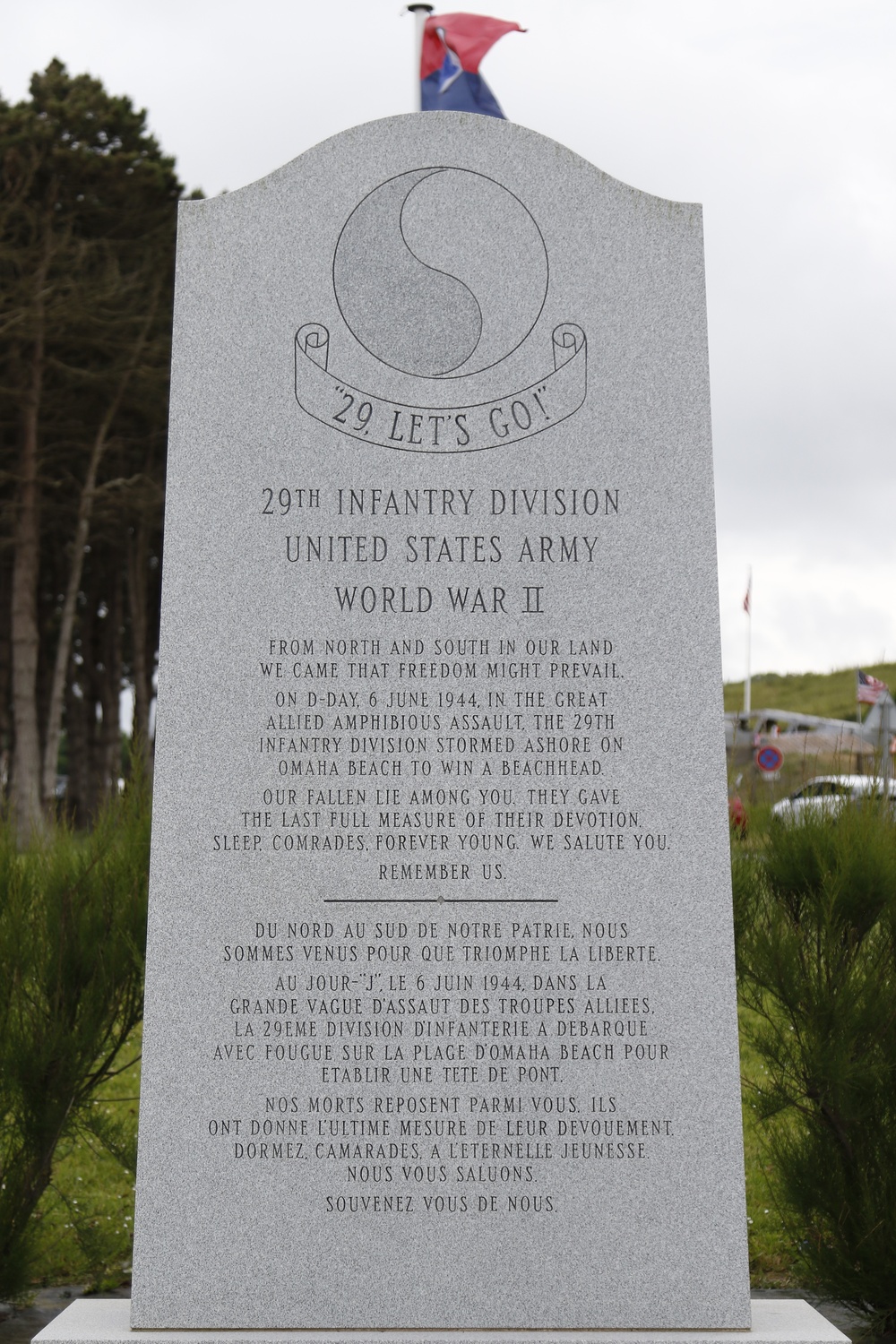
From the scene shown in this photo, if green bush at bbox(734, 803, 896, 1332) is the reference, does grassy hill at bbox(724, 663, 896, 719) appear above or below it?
above

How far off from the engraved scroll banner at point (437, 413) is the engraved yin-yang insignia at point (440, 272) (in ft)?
0.45

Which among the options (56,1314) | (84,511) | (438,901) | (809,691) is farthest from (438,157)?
(809,691)

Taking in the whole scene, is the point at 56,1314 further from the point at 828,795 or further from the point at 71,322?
the point at 71,322

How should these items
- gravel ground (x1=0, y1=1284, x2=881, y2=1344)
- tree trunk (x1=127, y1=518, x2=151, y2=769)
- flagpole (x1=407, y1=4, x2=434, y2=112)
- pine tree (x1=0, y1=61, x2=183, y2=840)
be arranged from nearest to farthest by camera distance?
gravel ground (x1=0, y1=1284, x2=881, y2=1344)
flagpole (x1=407, y1=4, x2=434, y2=112)
pine tree (x1=0, y1=61, x2=183, y2=840)
tree trunk (x1=127, y1=518, x2=151, y2=769)

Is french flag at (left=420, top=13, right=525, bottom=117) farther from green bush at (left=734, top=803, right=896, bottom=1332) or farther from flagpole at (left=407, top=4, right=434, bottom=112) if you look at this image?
green bush at (left=734, top=803, right=896, bottom=1332)

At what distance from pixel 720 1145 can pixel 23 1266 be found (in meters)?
2.84

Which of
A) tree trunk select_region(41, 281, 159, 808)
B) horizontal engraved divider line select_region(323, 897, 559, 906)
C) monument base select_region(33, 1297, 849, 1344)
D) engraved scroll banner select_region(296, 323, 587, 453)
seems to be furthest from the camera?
tree trunk select_region(41, 281, 159, 808)

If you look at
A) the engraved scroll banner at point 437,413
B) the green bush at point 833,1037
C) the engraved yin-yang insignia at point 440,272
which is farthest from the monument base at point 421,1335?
the engraved yin-yang insignia at point 440,272

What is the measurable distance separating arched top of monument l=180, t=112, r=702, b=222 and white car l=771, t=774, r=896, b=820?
7.93 feet

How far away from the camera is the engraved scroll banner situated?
467 centimetres

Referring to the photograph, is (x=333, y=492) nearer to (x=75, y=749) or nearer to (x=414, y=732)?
(x=414, y=732)

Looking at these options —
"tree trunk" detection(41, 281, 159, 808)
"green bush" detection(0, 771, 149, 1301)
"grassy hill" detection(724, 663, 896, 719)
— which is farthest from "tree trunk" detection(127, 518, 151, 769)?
"grassy hill" detection(724, 663, 896, 719)

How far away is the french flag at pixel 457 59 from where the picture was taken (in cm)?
1118

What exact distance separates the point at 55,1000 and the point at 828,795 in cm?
326
